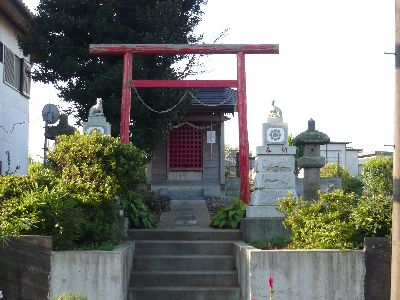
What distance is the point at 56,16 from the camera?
1744 cm

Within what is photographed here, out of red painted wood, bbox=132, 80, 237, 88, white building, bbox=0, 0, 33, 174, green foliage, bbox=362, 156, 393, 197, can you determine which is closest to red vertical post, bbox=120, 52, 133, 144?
red painted wood, bbox=132, 80, 237, 88

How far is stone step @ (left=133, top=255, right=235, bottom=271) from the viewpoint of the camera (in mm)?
11875

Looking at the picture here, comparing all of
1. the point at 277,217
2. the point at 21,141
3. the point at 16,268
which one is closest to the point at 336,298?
the point at 277,217

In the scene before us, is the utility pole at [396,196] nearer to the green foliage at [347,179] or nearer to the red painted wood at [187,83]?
the red painted wood at [187,83]

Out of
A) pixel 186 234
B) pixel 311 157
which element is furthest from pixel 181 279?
pixel 311 157

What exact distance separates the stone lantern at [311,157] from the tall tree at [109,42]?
366cm

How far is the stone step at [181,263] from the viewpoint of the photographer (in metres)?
11.9

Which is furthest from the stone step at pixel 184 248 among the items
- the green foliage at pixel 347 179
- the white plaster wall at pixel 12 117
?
the green foliage at pixel 347 179

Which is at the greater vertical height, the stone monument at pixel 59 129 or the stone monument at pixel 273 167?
the stone monument at pixel 59 129

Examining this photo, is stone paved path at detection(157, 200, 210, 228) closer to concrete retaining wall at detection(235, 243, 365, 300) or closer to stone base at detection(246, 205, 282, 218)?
stone base at detection(246, 205, 282, 218)

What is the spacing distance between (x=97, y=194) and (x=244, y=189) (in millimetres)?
4497

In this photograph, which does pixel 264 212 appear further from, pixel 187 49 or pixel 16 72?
pixel 16 72

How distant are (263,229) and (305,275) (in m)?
2.53

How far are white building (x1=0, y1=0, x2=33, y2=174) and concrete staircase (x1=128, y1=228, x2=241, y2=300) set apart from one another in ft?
22.8
